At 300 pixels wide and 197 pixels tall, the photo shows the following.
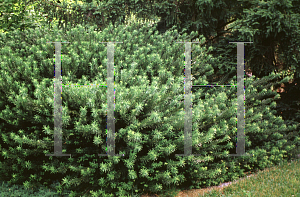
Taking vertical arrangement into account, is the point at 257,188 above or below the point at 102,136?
below

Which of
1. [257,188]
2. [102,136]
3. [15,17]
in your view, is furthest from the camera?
[15,17]

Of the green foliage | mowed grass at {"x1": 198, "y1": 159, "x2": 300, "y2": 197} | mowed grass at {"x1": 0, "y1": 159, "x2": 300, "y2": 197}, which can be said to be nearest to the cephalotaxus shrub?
mowed grass at {"x1": 0, "y1": 159, "x2": 300, "y2": 197}

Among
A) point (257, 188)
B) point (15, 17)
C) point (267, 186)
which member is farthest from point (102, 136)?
point (15, 17)

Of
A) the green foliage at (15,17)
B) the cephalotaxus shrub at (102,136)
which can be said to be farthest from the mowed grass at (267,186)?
the green foliage at (15,17)

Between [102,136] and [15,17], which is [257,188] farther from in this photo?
[15,17]

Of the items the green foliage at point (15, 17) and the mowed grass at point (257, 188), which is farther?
the green foliage at point (15, 17)

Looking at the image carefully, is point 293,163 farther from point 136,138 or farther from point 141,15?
point 141,15

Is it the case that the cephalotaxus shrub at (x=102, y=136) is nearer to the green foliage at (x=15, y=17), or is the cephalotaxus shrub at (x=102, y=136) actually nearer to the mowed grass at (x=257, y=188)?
the mowed grass at (x=257, y=188)

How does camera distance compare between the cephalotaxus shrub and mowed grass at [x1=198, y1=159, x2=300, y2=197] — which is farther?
mowed grass at [x1=198, y1=159, x2=300, y2=197]

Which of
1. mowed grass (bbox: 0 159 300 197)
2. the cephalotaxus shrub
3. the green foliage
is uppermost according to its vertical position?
the green foliage

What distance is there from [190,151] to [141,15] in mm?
4913

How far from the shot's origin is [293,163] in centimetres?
500

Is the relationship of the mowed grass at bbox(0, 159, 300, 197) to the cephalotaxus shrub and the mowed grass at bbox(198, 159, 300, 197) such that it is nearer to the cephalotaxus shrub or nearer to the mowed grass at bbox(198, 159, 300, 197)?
the mowed grass at bbox(198, 159, 300, 197)

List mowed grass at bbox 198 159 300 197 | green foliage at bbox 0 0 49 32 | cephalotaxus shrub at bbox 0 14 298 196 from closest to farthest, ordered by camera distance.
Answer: cephalotaxus shrub at bbox 0 14 298 196 < mowed grass at bbox 198 159 300 197 < green foliage at bbox 0 0 49 32
